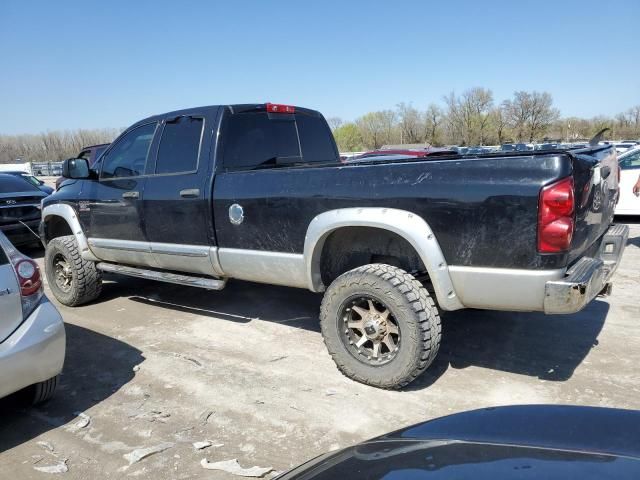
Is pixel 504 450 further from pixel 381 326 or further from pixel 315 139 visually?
pixel 315 139

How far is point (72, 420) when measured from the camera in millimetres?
3330

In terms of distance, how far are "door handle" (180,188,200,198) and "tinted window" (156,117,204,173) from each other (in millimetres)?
212

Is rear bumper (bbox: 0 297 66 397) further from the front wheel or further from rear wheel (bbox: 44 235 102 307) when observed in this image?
rear wheel (bbox: 44 235 102 307)

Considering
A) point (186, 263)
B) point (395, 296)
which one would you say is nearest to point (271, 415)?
point (395, 296)

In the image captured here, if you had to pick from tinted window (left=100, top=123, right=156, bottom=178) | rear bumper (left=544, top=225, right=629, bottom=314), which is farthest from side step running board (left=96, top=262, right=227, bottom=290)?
rear bumper (left=544, top=225, right=629, bottom=314)

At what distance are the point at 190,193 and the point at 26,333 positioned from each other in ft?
5.78

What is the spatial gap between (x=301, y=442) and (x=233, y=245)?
Answer: 1841 millimetres

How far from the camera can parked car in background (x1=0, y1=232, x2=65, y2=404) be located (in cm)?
306

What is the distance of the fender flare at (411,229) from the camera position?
10.5 ft

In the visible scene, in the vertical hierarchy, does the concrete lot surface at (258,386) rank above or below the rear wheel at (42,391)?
below

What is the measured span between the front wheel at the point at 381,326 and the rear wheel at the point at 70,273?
3.27 metres

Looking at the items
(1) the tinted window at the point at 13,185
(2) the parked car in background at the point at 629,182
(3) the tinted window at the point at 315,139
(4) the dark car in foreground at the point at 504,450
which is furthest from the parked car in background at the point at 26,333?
(2) the parked car in background at the point at 629,182

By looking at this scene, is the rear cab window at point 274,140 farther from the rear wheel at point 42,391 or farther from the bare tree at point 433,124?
the bare tree at point 433,124

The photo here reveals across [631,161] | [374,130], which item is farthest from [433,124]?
[631,161]
